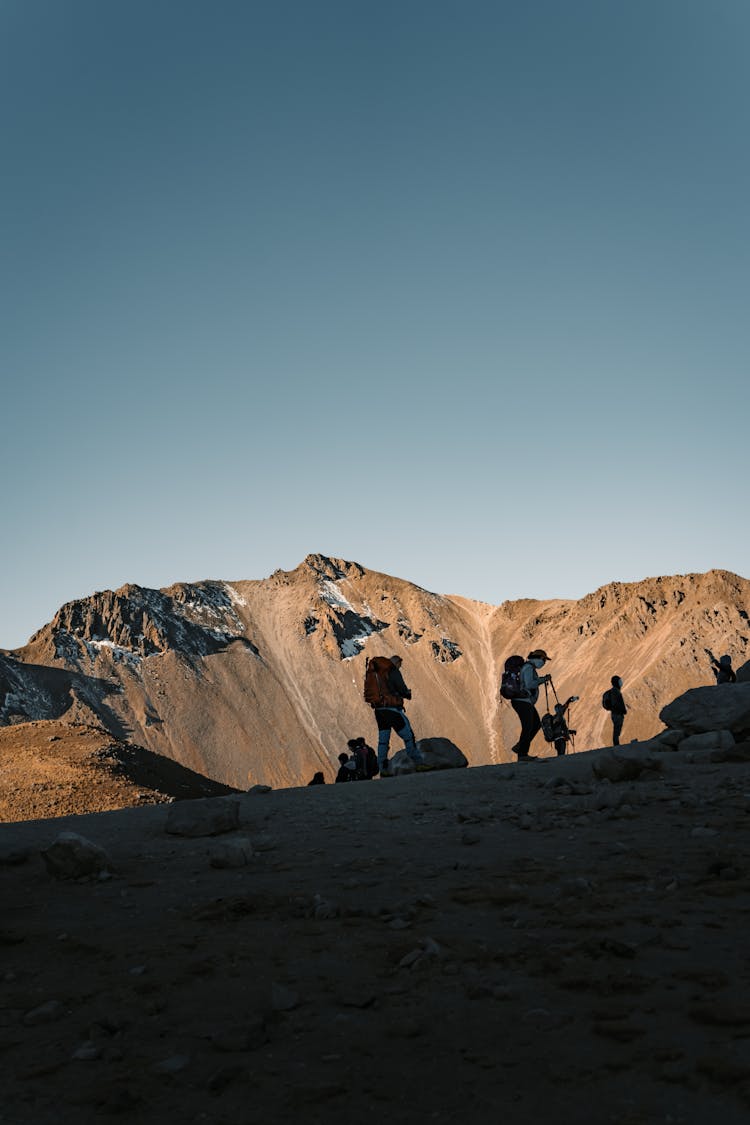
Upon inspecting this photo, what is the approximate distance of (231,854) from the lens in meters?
7.59

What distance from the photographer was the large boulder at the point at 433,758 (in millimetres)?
18016

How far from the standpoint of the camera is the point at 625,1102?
3.02m

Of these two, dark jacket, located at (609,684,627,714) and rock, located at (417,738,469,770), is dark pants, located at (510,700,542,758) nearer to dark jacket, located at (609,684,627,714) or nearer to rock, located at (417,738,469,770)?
rock, located at (417,738,469,770)

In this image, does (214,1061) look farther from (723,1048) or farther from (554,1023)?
(723,1048)

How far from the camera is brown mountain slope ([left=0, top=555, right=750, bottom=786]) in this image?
377ft

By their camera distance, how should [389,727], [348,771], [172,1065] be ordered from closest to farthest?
[172,1065]
[389,727]
[348,771]

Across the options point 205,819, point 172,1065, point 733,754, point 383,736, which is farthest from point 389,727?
point 172,1065

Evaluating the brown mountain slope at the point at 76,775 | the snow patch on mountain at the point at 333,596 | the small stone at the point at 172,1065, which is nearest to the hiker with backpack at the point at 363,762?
the brown mountain slope at the point at 76,775

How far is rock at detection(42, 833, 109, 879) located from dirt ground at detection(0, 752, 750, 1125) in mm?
144

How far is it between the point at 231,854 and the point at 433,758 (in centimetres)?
1106

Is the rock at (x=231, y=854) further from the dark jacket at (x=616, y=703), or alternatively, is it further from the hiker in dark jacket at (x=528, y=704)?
the dark jacket at (x=616, y=703)

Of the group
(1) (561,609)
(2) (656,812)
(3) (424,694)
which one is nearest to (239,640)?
(3) (424,694)

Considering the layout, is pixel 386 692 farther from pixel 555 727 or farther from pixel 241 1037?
pixel 241 1037

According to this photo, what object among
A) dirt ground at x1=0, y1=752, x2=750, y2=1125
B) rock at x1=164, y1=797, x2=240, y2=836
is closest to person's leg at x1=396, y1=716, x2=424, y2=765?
rock at x1=164, y1=797, x2=240, y2=836
